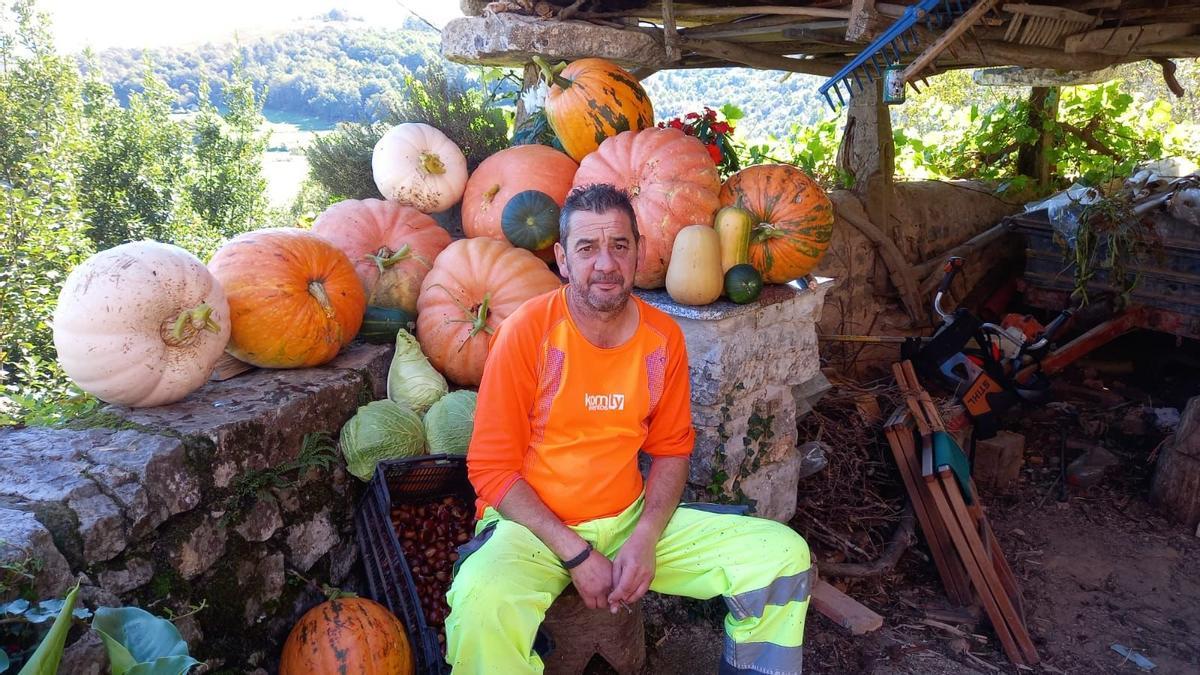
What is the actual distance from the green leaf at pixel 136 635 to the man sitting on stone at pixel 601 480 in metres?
0.75

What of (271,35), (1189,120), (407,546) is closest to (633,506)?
(407,546)

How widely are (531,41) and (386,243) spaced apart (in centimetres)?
143

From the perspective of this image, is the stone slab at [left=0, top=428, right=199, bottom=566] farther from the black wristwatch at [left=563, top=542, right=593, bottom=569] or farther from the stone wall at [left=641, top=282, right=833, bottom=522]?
the stone wall at [left=641, top=282, right=833, bottom=522]

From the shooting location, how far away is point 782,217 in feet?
12.0

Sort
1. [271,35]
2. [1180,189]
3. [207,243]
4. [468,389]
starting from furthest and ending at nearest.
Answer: [271,35] → [207,243] → [1180,189] → [468,389]

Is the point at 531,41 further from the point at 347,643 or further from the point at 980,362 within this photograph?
the point at 980,362

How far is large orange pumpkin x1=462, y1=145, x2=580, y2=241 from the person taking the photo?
407 centimetres

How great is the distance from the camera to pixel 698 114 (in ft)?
14.9

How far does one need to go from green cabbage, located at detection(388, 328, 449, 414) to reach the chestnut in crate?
1.60ft

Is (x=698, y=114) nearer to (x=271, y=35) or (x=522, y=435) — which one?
(x=522, y=435)

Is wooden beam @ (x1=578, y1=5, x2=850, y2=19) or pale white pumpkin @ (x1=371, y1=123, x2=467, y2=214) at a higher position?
wooden beam @ (x1=578, y1=5, x2=850, y2=19)

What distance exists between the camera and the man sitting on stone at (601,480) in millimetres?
2330

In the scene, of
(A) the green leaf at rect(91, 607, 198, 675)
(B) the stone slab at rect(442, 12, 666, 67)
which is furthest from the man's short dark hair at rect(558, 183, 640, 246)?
(B) the stone slab at rect(442, 12, 666, 67)

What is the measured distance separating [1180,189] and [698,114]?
13.8 feet
